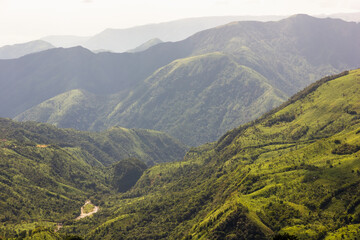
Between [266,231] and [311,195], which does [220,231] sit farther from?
[311,195]

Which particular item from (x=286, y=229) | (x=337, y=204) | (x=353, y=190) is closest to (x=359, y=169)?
(x=353, y=190)

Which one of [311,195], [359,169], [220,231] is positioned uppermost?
[359,169]

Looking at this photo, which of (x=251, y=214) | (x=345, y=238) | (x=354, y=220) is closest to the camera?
(x=345, y=238)

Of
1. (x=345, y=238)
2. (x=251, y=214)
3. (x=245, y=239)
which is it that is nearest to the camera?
(x=345, y=238)

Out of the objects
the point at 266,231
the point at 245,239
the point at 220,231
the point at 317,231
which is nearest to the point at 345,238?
the point at 317,231

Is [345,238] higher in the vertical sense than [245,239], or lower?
higher

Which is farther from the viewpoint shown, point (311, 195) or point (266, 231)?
point (311, 195)

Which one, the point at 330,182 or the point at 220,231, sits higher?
the point at 330,182

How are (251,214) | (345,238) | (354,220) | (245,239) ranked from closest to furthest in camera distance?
1. (345,238)
2. (354,220)
3. (245,239)
4. (251,214)

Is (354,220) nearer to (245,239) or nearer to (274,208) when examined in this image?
(274,208)
